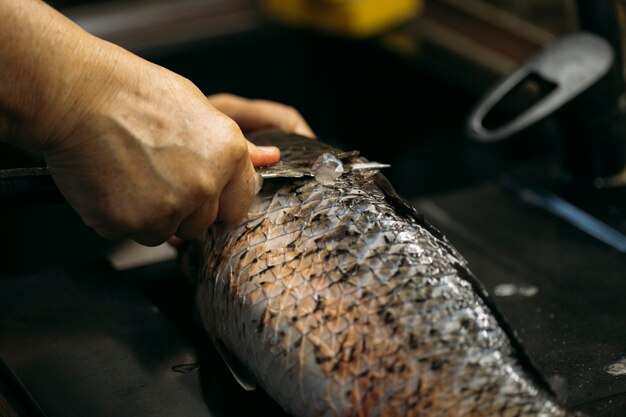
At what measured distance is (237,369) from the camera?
142 centimetres

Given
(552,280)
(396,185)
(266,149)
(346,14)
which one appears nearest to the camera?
(266,149)

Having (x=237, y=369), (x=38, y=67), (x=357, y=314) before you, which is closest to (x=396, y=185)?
(x=237, y=369)

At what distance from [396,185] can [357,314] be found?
202 centimetres

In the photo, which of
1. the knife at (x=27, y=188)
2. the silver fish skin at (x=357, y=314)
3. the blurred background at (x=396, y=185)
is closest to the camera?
the silver fish skin at (x=357, y=314)

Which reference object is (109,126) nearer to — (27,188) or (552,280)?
(27,188)

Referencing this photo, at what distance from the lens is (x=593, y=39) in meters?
2.05

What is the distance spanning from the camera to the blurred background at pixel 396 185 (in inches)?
57.3

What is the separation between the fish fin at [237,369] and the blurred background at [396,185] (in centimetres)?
3

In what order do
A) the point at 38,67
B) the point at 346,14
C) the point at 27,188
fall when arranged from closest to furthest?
the point at 38,67
the point at 27,188
the point at 346,14

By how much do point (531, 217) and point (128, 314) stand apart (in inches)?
38.1

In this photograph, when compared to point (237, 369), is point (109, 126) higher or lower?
higher

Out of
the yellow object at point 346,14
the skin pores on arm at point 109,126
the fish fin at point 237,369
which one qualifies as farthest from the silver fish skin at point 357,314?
the yellow object at point 346,14

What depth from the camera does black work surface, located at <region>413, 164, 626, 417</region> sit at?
141 cm

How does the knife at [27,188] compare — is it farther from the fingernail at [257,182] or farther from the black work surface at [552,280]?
the black work surface at [552,280]
